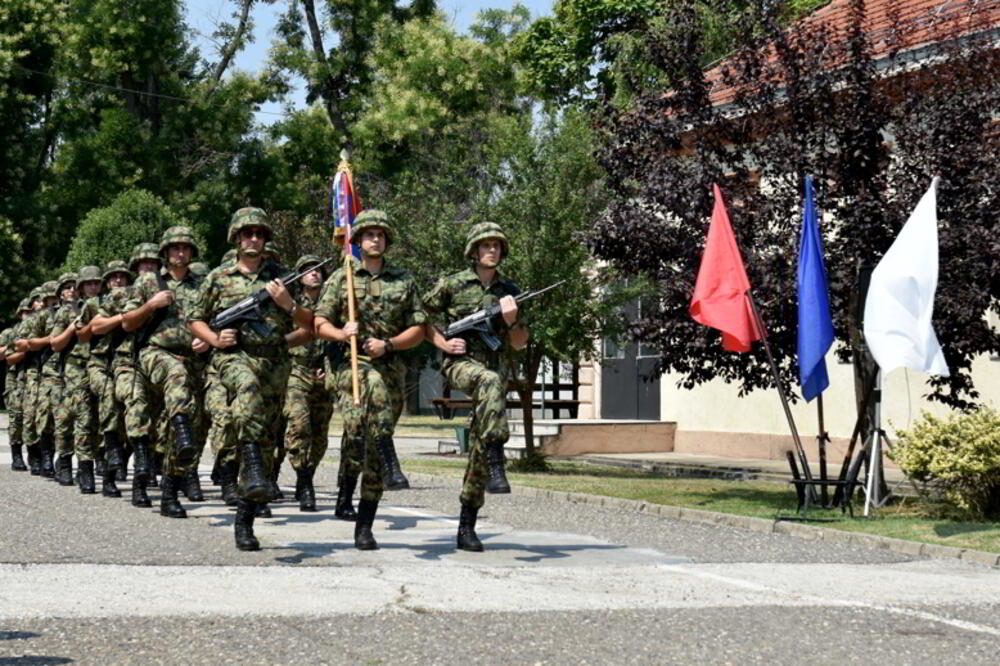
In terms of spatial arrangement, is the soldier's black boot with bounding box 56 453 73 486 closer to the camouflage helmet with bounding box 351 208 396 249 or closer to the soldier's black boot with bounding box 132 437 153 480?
the soldier's black boot with bounding box 132 437 153 480

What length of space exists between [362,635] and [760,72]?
9005 millimetres

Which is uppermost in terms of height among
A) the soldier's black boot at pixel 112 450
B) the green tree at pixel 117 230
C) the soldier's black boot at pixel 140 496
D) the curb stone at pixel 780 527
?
the green tree at pixel 117 230

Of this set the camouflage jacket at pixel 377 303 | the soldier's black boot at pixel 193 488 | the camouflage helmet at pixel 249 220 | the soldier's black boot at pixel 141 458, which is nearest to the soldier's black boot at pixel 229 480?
the soldier's black boot at pixel 141 458

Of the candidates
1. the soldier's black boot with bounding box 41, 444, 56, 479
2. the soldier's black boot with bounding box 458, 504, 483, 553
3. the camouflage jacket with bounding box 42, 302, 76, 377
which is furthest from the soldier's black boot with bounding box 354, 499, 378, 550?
the soldier's black boot with bounding box 41, 444, 56, 479

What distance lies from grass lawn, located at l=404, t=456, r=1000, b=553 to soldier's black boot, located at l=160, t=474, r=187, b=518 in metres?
4.72

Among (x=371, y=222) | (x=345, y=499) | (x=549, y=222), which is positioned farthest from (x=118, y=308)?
(x=549, y=222)

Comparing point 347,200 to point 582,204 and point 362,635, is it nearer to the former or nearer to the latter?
point 362,635

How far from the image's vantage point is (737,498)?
16031 mm

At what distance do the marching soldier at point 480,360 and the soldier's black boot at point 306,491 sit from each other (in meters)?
3.24

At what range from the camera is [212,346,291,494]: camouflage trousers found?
1018 centimetres

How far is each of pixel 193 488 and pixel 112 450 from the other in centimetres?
84

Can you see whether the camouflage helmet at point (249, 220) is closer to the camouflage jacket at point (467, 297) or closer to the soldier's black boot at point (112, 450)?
the camouflage jacket at point (467, 297)

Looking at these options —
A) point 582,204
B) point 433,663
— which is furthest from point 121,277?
point 433,663

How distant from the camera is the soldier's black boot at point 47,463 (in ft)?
58.2
